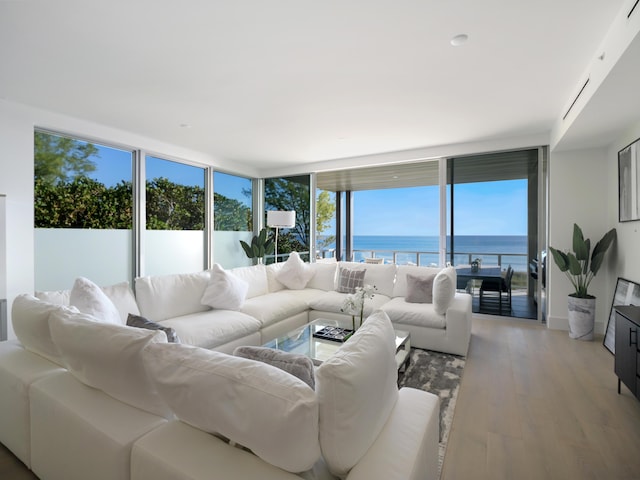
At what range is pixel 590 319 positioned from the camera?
375cm

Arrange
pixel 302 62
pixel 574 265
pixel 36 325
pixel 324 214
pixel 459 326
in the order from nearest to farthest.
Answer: pixel 36 325 < pixel 302 62 < pixel 459 326 < pixel 574 265 < pixel 324 214

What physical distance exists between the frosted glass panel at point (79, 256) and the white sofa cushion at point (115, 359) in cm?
303

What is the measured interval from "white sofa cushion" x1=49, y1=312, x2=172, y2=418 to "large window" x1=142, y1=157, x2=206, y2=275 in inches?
139

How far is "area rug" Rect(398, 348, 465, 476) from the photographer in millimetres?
2273

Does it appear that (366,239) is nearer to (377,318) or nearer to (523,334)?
(523,334)

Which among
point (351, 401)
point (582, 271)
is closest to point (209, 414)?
point (351, 401)

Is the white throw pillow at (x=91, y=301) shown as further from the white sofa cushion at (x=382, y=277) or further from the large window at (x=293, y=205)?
the large window at (x=293, y=205)

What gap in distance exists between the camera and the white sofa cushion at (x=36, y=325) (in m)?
1.59

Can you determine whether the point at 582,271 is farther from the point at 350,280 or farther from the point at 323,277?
the point at 323,277

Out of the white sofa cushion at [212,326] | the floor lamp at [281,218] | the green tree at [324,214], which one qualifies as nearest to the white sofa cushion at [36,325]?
the white sofa cushion at [212,326]

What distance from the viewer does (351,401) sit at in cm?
92

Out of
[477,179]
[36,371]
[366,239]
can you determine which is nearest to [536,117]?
[477,179]

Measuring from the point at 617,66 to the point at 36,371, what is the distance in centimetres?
375

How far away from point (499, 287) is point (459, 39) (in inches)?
145
